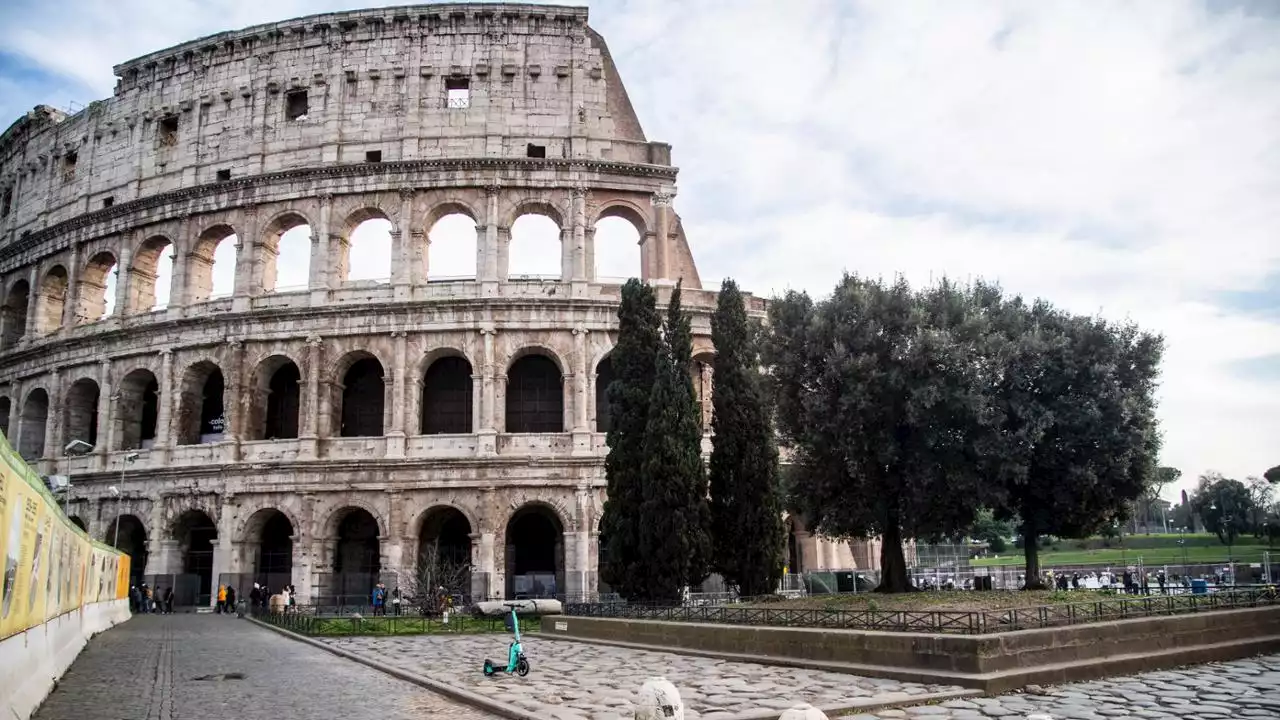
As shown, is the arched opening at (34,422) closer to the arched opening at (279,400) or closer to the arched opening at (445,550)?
the arched opening at (279,400)

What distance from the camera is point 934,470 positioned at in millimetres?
19719

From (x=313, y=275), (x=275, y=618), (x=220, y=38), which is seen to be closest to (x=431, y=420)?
(x=313, y=275)

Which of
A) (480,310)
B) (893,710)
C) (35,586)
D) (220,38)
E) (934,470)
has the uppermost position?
(220,38)

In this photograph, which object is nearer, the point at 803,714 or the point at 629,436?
the point at 803,714

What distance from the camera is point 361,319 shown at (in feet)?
97.6

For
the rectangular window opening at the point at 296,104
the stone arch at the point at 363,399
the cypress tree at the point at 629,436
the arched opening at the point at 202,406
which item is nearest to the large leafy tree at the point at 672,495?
the cypress tree at the point at 629,436

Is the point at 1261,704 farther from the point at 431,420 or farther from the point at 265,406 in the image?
the point at 265,406

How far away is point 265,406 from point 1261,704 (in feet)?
95.3

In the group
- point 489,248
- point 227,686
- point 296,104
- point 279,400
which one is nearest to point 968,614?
point 227,686

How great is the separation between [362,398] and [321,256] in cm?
505

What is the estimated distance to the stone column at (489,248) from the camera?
97.8 ft

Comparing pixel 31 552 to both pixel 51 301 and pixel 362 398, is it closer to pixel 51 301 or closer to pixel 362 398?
pixel 362 398

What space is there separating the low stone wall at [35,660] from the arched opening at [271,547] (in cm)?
1261

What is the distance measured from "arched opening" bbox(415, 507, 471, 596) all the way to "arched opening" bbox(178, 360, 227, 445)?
764 centimetres
